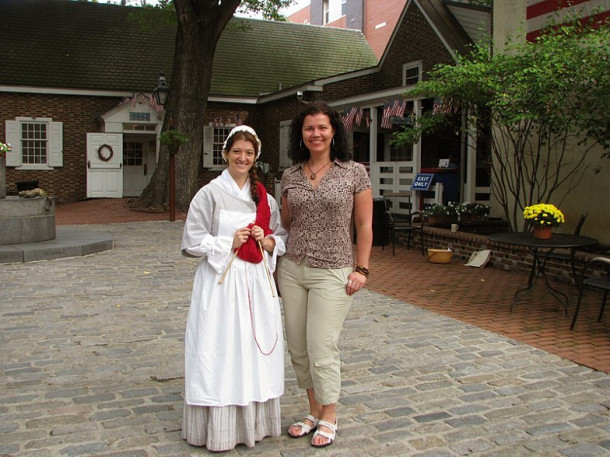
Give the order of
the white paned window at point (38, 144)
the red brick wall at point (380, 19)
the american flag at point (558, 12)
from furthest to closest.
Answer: the red brick wall at point (380, 19) → the white paned window at point (38, 144) → the american flag at point (558, 12)

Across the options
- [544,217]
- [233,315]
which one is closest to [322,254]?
[233,315]

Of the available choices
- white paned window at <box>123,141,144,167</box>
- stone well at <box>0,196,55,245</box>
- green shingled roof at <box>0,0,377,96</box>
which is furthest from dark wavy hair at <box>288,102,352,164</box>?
white paned window at <box>123,141,144,167</box>

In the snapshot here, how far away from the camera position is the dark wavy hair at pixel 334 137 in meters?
3.55

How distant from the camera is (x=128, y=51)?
930 inches

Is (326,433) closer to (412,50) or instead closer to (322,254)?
(322,254)

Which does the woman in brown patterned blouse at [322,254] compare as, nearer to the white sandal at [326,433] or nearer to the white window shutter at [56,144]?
the white sandal at [326,433]

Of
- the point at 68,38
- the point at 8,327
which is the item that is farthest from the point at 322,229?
the point at 68,38

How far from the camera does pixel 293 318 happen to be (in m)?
3.56

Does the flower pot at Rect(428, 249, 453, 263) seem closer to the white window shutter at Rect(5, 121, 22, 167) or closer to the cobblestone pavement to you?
the cobblestone pavement

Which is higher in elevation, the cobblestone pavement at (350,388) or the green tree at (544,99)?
the green tree at (544,99)

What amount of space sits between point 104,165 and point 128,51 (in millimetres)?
4774

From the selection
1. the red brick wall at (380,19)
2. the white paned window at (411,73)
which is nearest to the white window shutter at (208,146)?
the white paned window at (411,73)

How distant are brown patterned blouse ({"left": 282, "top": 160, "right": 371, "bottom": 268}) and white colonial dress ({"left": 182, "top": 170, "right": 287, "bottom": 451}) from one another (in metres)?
0.18

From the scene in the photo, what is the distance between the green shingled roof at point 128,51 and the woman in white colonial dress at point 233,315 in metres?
19.5
